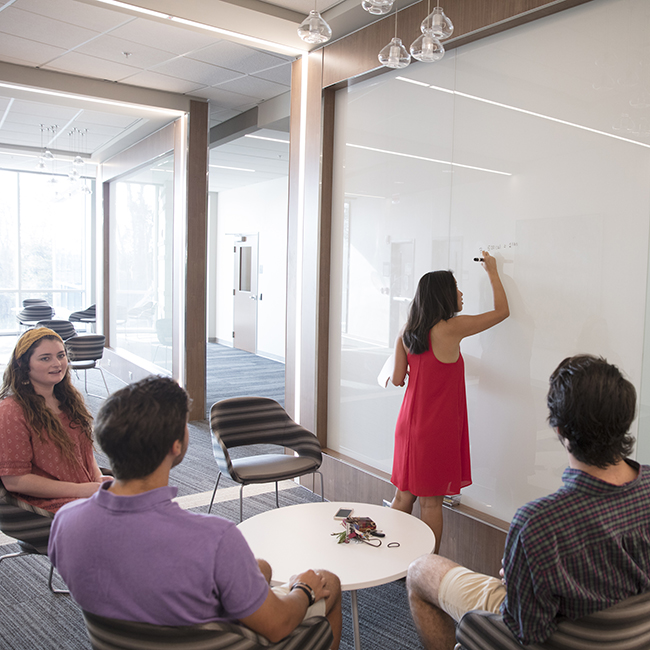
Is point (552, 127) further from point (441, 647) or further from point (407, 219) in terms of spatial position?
point (441, 647)

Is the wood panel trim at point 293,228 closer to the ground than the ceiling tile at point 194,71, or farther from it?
closer to the ground

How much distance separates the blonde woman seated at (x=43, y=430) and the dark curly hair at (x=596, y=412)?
2078mm

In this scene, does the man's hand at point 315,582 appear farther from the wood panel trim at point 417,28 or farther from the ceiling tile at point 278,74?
the ceiling tile at point 278,74

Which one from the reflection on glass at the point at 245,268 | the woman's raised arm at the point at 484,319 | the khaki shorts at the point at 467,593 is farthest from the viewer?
the reflection on glass at the point at 245,268

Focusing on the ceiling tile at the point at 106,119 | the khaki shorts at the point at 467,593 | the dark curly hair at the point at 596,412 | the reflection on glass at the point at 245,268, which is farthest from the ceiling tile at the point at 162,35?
the reflection on glass at the point at 245,268

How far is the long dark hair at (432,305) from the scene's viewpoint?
3107 millimetres

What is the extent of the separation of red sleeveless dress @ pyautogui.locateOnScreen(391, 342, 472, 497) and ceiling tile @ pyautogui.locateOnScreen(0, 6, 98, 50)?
3897 millimetres

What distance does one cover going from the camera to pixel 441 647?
2.18 metres

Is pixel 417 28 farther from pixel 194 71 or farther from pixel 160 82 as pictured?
pixel 160 82

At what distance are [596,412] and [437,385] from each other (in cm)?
151

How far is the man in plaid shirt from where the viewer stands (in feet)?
5.16

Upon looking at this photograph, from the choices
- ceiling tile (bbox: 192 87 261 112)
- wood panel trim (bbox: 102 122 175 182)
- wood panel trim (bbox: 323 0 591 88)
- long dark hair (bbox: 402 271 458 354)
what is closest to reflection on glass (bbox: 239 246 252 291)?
wood panel trim (bbox: 102 122 175 182)

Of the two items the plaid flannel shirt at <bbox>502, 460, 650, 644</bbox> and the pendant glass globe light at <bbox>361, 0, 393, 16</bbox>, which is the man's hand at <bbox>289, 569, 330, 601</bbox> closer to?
the plaid flannel shirt at <bbox>502, 460, 650, 644</bbox>

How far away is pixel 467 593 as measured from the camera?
2.05 meters
